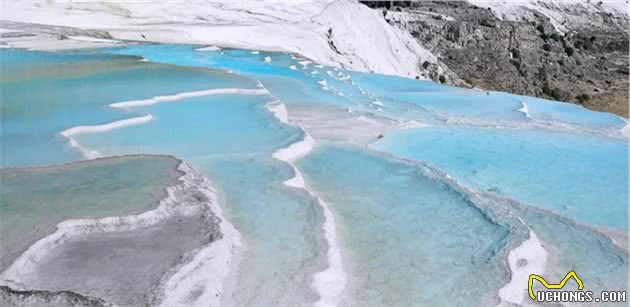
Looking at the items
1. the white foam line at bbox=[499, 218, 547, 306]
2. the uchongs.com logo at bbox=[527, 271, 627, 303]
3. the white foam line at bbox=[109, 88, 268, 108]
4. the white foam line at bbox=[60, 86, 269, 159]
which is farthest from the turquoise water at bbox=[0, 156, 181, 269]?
the white foam line at bbox=[109, 88, 268, 108]

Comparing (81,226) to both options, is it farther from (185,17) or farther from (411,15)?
(411,15)

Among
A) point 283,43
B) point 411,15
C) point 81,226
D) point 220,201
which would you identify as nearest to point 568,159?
point 220,201

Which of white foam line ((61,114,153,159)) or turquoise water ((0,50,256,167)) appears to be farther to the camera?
turquoise water ((0,50,256,167))

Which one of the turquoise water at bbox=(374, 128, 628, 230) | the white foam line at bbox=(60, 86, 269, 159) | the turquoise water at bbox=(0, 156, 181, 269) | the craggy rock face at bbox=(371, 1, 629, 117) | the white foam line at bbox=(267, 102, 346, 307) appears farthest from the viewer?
the craggy rock face at bbox=(371, 1, 629, 117)

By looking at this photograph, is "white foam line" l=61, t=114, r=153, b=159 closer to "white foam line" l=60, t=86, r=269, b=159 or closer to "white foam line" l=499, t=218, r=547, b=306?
"white foam line" l=60, t=86, r=269, b=159

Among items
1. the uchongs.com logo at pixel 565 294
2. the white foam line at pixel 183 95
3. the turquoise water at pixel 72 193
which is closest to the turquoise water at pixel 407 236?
the uchongs.com logo at pixel 565 294

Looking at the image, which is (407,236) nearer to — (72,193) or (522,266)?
(522,266)

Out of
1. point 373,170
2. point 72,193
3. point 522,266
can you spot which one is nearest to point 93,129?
point 72,193
